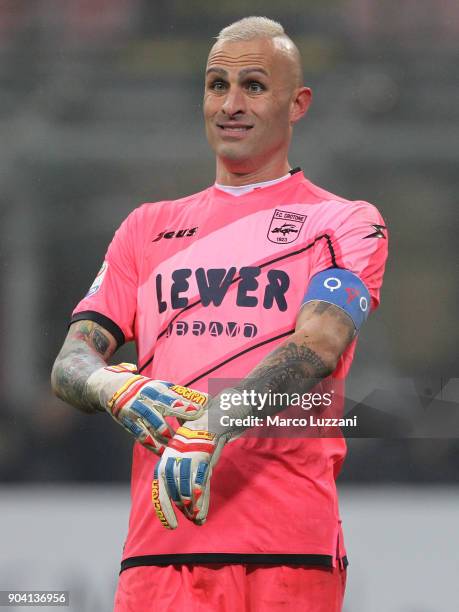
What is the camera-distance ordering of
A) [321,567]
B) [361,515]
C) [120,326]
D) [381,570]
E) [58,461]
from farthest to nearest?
1. [58,461]
2. [361,515]
3. [381,570]
4. [120,326]
5. [321,567]

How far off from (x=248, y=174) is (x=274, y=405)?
0.62 meters

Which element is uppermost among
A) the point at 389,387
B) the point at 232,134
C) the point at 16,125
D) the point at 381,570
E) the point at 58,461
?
the point at 16,125

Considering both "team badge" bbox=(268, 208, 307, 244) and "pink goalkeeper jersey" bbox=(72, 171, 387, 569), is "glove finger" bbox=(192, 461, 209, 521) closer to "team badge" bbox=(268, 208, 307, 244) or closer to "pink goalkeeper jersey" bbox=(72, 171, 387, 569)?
"pink goalkeeper jersey" bbox=(72, 171, 387, 569)

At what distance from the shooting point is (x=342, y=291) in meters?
2.16

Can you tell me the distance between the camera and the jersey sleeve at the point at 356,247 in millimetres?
2232

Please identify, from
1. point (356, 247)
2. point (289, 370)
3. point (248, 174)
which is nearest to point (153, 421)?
point (289, 370)

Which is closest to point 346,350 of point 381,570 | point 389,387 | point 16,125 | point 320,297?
point 320,297

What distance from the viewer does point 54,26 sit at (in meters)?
4.35

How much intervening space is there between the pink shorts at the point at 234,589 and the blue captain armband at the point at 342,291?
488 millimetres

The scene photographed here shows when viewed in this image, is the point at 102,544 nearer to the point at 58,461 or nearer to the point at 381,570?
the point at 58,461

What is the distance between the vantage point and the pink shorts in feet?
6.86

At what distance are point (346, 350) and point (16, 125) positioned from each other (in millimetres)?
2396

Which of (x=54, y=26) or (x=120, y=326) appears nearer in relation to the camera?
(x=120, y=326)

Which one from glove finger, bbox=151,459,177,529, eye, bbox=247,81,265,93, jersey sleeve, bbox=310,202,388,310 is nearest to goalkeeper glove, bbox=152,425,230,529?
glove finger, bbox=151,459,177,529
